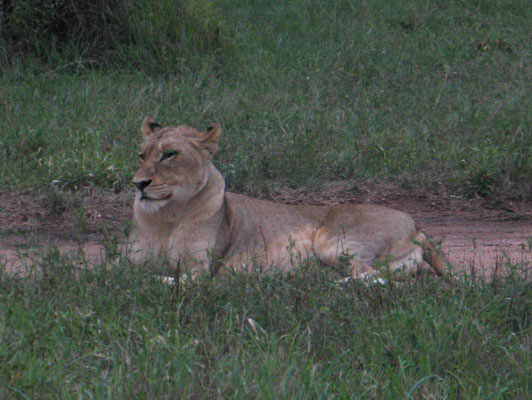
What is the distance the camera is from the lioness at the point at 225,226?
4805mm

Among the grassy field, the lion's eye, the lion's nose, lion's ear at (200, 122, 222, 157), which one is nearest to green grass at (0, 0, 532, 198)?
the grassy field

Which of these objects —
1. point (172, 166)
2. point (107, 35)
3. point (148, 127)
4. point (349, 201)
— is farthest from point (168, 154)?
point (107, 35)

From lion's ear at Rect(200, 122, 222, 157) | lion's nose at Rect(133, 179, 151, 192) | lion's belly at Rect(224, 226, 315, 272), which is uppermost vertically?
lion's ear at Rect(200, 122, 222, 157)

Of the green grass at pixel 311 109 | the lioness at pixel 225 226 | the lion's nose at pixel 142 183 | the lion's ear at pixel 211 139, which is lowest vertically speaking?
the green grass at pixel 311 109

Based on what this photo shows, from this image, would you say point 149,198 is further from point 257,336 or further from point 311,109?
point 311,109

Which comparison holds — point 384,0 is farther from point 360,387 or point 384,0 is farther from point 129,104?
point 360,387

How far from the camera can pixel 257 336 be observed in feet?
11.7

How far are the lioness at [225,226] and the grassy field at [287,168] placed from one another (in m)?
0.35

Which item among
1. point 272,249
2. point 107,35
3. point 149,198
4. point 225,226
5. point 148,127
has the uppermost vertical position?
point 148,127

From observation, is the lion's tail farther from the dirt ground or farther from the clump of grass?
the clump of grass

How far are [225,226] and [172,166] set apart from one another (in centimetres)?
52

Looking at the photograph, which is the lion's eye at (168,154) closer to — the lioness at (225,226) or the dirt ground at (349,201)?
the lioness at (225,226)

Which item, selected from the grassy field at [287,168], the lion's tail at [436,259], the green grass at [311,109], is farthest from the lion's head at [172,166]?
the green grass at [311,109]

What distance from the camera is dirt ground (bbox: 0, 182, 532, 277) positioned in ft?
19.5
